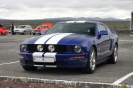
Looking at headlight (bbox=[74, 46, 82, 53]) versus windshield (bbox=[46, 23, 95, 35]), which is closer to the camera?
headlight (bbox=[74, 46, 82, 53])

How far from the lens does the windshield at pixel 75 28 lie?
9209 millimetres

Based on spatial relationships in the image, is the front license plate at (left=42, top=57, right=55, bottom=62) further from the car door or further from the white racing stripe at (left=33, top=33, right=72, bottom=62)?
the car door

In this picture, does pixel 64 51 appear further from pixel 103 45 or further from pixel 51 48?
pixel 103 45

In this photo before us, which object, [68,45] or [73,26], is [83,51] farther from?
[73,26]

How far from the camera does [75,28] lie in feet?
30.7

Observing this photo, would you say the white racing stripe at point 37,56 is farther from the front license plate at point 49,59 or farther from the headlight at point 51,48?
the headlight at point 51,48

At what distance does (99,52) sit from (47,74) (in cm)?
178

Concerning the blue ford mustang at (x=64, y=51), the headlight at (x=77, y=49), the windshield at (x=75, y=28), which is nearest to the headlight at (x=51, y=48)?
the blue ford mustang at (x=64, y=51)

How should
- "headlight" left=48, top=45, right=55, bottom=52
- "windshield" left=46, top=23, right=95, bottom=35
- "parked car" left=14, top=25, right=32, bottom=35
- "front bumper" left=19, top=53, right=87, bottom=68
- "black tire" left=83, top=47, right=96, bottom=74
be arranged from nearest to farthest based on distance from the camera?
1. "front bumper" left=19, top=53, right=87, bottom=68
2. "headlight" left=48, top=45, right=55, bottom=52
3. "black tire" left=83, top=47, right=96, bottom=74
4. "windshield" left=46, top=23, right=95, bottom=35
5. "parked car" left=14, top=25, right=32, bottom=35

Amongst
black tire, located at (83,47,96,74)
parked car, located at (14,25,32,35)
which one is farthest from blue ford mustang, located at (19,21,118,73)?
parked car, located at (14,25,32,35)

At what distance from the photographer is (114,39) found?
10891 millimetres

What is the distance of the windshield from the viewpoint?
921cm

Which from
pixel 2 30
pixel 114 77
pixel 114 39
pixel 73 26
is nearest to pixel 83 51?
pixel 114 77

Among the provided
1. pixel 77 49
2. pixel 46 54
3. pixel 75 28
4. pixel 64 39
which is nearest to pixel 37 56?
pixel 46 54
